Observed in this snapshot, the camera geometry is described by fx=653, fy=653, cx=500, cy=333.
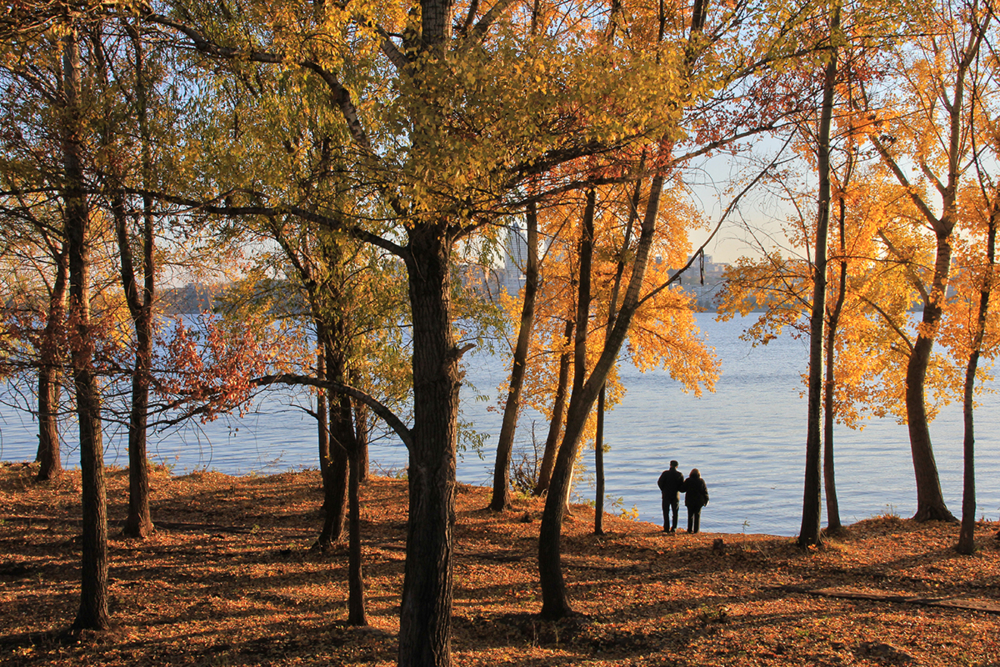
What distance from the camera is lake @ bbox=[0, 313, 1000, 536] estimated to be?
68.4ft

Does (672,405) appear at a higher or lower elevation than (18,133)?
lower

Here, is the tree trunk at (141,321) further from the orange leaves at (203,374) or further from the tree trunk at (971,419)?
the tree trunk at (971,419)

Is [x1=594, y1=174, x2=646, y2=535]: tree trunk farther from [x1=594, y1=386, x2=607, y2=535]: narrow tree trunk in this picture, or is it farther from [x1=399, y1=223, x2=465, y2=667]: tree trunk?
[x1=399, y1=223, x2=465, y2=667]: tree trunk

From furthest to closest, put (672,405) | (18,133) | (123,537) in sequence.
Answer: (672,405) → (123,537) → (18,133)

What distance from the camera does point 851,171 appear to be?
41.8 feet

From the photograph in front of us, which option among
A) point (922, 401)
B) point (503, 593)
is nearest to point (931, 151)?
point (922, 401)

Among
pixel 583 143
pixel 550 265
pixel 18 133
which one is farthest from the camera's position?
pixel 550 265

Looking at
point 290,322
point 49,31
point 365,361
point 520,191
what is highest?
point 49,31

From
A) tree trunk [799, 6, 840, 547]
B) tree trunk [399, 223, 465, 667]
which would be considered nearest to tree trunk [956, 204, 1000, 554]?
tree trunk [799, 6, 840, 547]

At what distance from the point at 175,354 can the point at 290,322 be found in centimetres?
314

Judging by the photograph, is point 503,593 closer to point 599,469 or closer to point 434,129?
point 599,469

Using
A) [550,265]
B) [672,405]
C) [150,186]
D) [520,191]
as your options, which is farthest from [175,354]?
[672,405]

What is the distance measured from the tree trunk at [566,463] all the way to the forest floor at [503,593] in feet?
1.21

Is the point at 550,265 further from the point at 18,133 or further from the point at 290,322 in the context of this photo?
the point at 18,133
